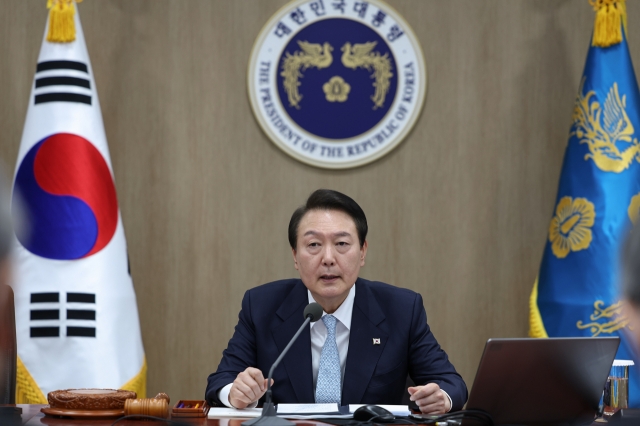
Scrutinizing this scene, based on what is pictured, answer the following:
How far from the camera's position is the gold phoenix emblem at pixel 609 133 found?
337 cm

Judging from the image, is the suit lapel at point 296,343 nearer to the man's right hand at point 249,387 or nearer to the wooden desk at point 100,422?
the man's right hand at point 249,387

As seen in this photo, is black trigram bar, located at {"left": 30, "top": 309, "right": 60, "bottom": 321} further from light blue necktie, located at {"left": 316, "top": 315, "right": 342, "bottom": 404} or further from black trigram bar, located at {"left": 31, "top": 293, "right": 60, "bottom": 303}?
light blue necktie, located at {"left": 316, "top": 315, "right": 342, "bottom": 404}

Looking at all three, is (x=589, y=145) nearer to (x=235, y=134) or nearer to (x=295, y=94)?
(x=295, y=94)

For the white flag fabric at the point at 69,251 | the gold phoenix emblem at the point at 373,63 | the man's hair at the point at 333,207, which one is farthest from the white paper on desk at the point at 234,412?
the gold phoenix emblem at the point at 373,63

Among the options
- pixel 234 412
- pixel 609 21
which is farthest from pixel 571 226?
pixel 234 412

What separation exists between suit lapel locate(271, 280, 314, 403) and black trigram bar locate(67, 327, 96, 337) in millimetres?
1152

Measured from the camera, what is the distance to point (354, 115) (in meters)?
3.91

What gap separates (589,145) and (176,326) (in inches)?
92.1

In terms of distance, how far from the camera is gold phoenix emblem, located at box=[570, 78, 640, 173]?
3.37 metres

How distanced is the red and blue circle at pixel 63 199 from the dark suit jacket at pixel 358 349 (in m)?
1.11

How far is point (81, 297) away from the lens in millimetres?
3242

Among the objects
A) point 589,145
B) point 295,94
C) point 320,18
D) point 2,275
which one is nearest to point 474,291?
point 589,145

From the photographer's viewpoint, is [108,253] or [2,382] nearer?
[2,382]

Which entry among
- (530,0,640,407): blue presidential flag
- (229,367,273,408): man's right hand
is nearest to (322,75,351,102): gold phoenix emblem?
(530,0,640,407): blue presidential flag
